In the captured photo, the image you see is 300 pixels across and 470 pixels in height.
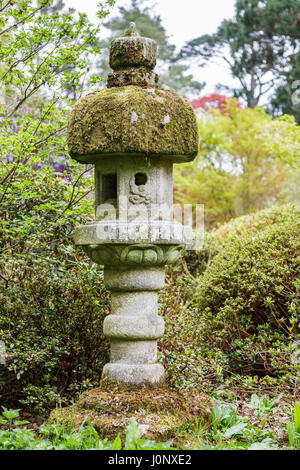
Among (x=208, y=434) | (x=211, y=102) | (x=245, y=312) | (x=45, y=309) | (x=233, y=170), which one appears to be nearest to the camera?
(x=208, y=434)

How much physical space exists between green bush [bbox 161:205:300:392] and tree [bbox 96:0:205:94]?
35.3 feet

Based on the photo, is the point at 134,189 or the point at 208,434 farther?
the point at 134,189

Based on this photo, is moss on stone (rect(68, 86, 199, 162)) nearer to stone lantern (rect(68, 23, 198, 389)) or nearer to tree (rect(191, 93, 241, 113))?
stone lantern (rect(68, 23, 198, 389))

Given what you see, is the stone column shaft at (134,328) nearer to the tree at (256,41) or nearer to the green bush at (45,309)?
the green bush at (45,309)

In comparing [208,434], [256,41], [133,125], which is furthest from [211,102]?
[208,434]

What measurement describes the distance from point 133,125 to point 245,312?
8.31 ft

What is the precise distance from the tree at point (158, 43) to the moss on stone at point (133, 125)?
38.7 feet

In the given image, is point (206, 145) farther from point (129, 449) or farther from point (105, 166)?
point (129, 449)

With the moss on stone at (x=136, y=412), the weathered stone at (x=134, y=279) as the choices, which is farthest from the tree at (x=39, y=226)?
the weathered stone at (x=134, y=279)

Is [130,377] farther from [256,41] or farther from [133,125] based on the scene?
[256,41]

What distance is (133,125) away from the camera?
3152mm

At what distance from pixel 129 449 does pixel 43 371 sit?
63.2 inches

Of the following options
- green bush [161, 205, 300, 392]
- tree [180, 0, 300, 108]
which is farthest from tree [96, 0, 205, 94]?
green bush [161, 205, 300, 392]

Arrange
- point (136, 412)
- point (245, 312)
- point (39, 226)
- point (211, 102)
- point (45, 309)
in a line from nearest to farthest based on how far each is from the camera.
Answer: point (136, 412)
point (45, 309)
point (39, 226)
point (245, 312)
point (211, 102)
